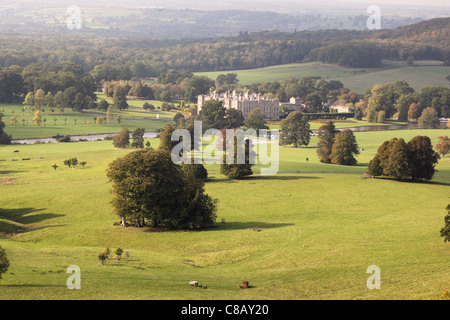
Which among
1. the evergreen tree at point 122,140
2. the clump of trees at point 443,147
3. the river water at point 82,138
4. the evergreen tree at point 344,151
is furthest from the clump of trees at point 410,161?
the river water at point 82,138

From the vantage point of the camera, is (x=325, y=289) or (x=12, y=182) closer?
(x=325, y=289)

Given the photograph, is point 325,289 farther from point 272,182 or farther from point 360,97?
point 360,97

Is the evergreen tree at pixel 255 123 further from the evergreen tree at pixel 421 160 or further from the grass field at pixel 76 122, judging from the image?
the evergreen tree at pixel 421 160

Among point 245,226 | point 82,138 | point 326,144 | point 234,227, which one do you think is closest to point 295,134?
point 326,144

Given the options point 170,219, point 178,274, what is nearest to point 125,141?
point 170,219

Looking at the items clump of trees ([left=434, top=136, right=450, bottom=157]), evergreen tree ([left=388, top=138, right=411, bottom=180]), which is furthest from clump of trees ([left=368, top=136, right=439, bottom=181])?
clump of trees ([left=434, top=136, right=450, bottom=157])

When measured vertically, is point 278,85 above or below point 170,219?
above

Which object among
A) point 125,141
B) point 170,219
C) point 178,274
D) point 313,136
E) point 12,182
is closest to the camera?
point 178,274
